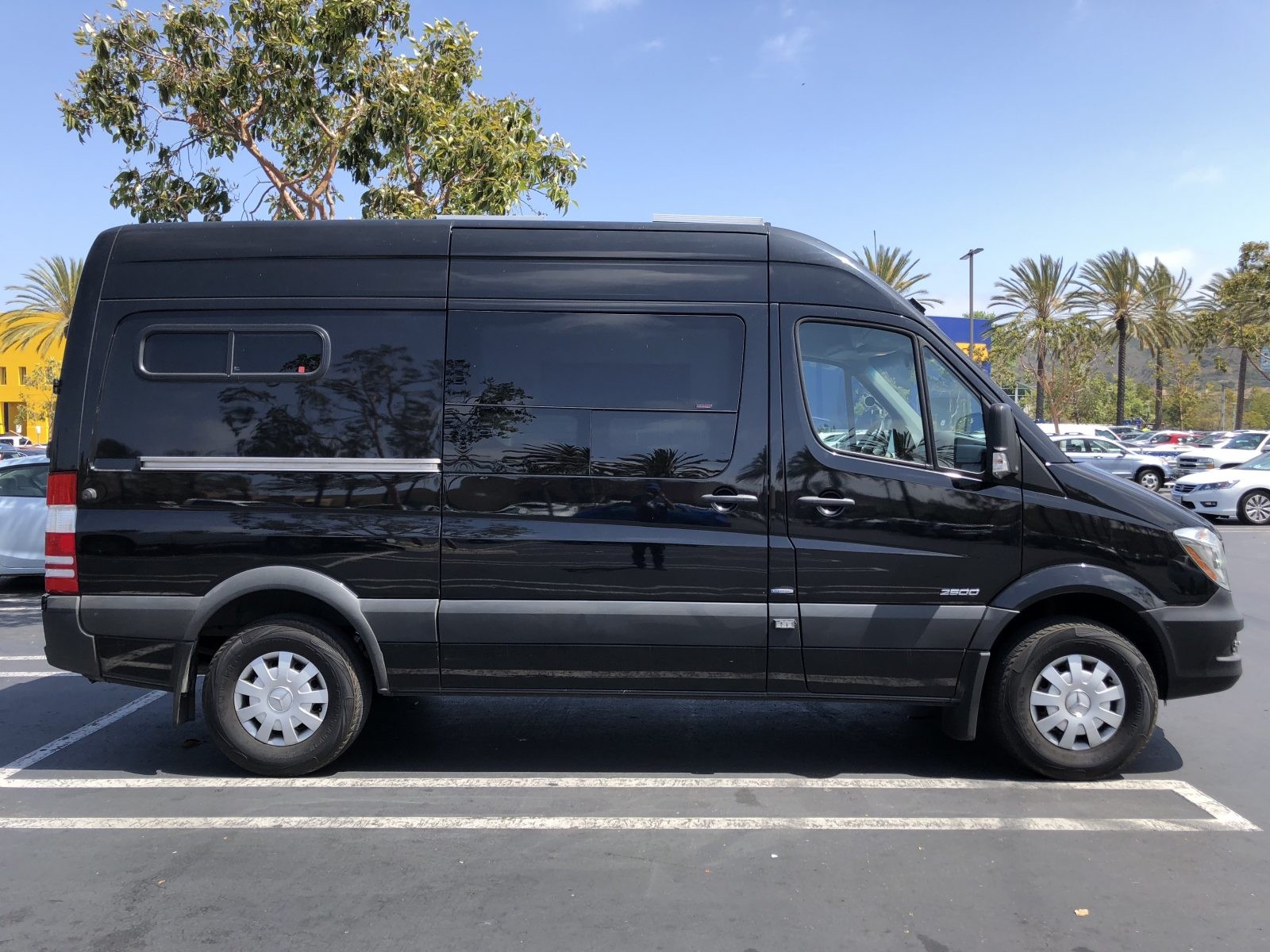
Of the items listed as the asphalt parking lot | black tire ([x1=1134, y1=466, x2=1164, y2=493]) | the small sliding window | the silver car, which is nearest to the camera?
the asphalt parking lot

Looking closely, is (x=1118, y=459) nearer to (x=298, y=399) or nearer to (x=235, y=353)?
(x=298, y=399)

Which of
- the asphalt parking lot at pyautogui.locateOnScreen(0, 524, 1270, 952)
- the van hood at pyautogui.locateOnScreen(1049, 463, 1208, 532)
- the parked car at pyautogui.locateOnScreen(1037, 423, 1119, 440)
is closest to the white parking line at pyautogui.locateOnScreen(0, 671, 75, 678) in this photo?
the asphalt parking lot at pyautogui.locateOnScreen(0, 524, 1270, 952)

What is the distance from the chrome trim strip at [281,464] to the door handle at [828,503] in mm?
1837

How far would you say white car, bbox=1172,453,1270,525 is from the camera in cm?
1850

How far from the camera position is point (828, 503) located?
16.1 ft

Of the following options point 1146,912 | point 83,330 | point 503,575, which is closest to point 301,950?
point 503,575

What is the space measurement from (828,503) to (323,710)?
276 centimetres

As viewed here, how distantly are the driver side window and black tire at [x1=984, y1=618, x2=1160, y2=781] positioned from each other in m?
1.10

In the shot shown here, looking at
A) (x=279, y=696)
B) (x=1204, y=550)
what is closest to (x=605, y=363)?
(x=279, y=696)

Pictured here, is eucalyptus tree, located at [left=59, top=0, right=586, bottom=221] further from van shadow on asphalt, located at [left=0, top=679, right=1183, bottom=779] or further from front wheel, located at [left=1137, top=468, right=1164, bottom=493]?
front wheel, located at [left=1137, top=468, right=1164, bottom=493]

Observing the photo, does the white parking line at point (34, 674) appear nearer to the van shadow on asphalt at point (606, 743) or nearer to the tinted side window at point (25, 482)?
the van shadow on asphalt at point (606, 743)

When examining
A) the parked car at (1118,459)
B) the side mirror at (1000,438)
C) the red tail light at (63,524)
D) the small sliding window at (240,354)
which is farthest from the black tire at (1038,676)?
the parked car at (1118,459)

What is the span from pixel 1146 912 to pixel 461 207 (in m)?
9.35

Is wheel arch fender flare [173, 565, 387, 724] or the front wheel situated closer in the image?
wheel arch fender flare [173, 565, 387, 724]
